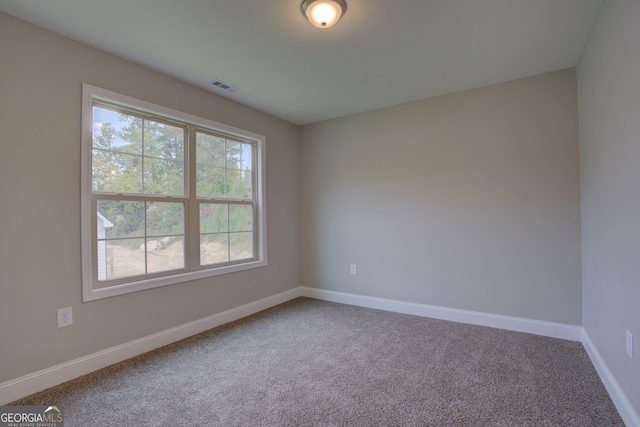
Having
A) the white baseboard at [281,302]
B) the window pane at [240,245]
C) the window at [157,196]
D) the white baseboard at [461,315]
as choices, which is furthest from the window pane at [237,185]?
the white baseboard at [461,315]

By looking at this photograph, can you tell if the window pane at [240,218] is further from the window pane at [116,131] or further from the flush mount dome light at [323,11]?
the flush mount dome light at [323,11]

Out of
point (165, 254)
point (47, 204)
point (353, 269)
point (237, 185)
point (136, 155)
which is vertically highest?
point (136, 155)

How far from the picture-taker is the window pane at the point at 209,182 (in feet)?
10.2

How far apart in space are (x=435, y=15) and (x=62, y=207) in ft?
9.51

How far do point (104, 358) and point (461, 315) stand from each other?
331 centimetres

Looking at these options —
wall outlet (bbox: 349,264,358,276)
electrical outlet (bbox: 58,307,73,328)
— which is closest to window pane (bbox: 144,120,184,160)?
electrical outlet (bbox: 58,307,73,328)

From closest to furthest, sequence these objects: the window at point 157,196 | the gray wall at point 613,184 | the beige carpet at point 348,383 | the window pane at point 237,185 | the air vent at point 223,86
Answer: the gray wall at point 613,184
the beige carpet at point 348,383
the window at point 157,196
the air vent at point 223,86
the window pane at point 237,185

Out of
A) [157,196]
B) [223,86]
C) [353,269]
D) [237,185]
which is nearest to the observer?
[157,196]

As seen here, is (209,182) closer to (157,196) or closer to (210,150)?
(210,150)

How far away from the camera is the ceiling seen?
190 cm

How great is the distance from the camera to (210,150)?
324 centimetres

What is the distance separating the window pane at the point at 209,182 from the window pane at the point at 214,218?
13cm

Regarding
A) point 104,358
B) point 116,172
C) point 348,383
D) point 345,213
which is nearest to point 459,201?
point 345,213

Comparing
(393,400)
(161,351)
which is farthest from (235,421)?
(161,351)
